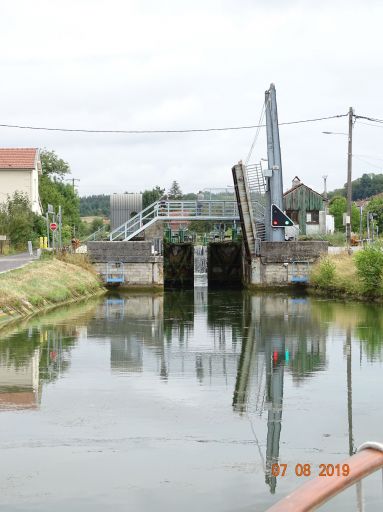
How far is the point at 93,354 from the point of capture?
18.1m

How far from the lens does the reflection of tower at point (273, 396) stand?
31.1ft

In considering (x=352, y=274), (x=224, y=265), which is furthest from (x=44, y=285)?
(x=224, y=265)

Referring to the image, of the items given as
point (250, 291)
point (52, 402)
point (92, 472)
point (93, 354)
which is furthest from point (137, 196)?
point (92, 472)

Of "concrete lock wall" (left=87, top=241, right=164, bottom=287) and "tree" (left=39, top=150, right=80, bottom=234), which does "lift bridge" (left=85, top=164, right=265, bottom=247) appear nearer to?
"concrete lock wall" (left=87, top=241, right=164, bottom=287)

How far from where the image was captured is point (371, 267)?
3052 centimetres

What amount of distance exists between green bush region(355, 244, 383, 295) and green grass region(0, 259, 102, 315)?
10.7 meters

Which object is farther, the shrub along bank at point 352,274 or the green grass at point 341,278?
the green grass at point 341,278

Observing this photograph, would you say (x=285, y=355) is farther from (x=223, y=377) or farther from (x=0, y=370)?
(x=0, y=370)

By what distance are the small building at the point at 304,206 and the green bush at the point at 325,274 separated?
2084cm

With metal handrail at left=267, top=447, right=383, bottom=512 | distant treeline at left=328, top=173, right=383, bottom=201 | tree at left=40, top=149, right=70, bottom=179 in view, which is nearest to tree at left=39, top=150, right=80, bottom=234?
tree at left=40, top=149, right=70, bottom=179

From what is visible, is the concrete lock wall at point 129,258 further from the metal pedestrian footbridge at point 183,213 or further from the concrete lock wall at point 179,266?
the concrete lock wall at point 179,266

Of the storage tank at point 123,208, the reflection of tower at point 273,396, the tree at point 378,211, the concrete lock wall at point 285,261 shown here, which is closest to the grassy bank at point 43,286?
the concrete lock wall at point 285,261

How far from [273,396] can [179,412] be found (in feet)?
6.44

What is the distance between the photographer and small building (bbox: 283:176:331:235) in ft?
195
